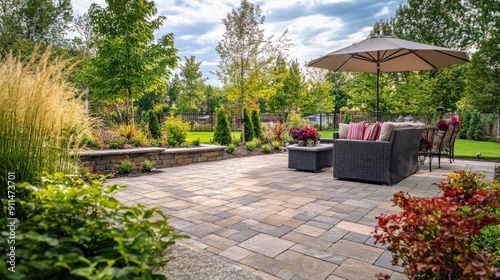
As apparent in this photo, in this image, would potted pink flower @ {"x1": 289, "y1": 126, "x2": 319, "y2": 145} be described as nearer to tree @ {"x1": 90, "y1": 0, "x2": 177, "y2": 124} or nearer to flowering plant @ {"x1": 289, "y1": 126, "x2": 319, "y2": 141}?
flowering plant @ {"x1": 289, "y1": 126, "x2": 319, "y2": 141}

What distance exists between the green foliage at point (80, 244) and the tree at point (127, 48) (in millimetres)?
7052

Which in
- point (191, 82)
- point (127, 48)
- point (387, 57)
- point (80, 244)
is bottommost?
point (80, 244)

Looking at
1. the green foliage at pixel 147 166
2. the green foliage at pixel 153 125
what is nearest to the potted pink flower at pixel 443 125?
the green foliage at pixel 147 166

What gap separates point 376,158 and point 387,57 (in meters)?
2.83

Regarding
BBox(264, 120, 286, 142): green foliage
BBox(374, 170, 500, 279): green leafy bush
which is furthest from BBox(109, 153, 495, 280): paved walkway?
BBox(264, 120, 286, 142): green foliage

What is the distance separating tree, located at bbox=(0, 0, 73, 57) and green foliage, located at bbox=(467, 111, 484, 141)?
71.5ft

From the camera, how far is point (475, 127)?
528 inches

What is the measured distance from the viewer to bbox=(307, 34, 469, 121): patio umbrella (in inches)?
195

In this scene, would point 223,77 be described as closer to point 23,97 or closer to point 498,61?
point 23,97

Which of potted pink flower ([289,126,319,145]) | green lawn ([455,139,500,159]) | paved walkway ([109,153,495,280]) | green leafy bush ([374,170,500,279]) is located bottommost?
paved walkway ([109,153,495,280])

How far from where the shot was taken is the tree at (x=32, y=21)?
47.9 feet

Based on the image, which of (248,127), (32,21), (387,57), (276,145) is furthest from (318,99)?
(32,21)

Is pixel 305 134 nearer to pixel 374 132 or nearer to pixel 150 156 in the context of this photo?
pixel 374 132

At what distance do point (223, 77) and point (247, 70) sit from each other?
907 mm
